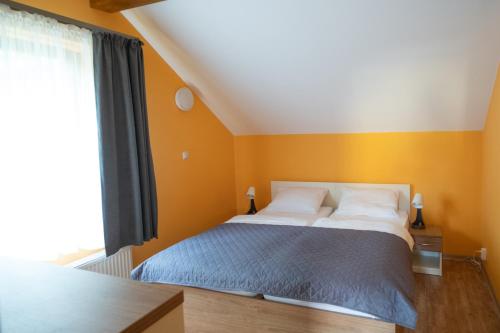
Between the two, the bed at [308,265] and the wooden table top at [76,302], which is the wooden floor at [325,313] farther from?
the wooden table top at [76,302]

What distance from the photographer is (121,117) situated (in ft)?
9.23

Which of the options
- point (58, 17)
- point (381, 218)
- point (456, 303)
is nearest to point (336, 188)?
point (381, 218)

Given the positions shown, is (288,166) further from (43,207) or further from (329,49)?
(43,207)

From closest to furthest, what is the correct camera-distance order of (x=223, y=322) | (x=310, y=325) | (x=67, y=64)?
1. (x=310, y=325)
2. (x=223, y=322)
3. (x=67, y=64)

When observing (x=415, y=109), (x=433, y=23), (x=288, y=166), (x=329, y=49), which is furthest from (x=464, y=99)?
(x=288, y=166)

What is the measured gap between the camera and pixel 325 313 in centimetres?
201

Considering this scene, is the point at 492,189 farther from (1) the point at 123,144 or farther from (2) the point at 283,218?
(1) the point at 123,144

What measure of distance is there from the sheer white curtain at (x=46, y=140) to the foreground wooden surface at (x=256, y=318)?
0.99m

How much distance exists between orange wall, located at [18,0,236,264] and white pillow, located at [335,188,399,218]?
4.90ft

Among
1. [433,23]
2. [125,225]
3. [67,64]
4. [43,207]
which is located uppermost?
[433,23]

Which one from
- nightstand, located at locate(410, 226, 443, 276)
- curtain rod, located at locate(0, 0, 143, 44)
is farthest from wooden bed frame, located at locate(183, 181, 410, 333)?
curtain rod, located at locate(0, 0, 143, 44)

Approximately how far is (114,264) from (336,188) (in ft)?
8.13

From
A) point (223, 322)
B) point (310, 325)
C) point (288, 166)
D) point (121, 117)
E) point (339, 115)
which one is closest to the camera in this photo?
point (310, 325)

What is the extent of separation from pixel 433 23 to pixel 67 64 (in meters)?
2.59
